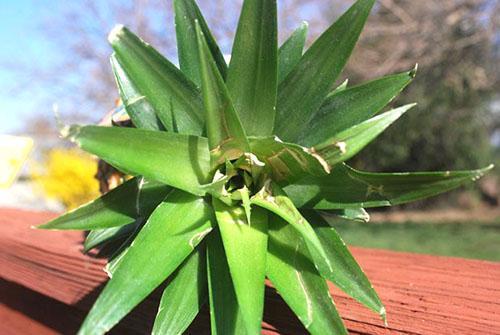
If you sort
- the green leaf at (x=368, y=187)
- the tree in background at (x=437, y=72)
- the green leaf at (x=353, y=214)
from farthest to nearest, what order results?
the tree in background at (x=437, y=72) < the green leaf at (x=353, y=214) < the green leaf at (x=368, y=187)

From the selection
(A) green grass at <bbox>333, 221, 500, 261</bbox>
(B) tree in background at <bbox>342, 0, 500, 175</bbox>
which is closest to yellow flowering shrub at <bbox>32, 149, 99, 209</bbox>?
(A) green grass at <bbox>333, 221, 500, 261</bbox>

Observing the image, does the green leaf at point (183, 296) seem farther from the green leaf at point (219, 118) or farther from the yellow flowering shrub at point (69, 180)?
the yellow flowering shrub at point (69, 180)

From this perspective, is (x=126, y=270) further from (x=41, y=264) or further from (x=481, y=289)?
(x=41, y=264)

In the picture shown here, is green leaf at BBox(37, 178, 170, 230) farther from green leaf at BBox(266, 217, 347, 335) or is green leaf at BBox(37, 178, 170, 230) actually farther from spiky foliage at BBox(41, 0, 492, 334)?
green leaf at BBox(266, 217, 347, 335)

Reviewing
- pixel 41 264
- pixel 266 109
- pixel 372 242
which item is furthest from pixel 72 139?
pixel 372 242

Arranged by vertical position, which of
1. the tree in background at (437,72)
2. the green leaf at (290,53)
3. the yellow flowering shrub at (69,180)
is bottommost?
the green leaf at (290,53)

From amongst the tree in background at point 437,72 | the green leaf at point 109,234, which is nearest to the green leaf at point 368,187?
the green leaf at point 109,234

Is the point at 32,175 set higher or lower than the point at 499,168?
lower
